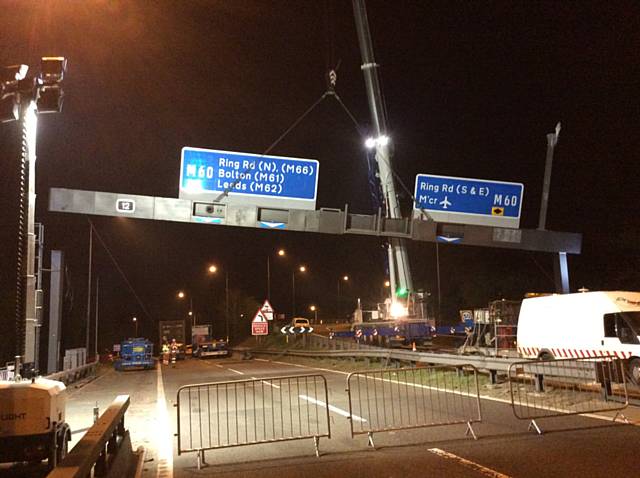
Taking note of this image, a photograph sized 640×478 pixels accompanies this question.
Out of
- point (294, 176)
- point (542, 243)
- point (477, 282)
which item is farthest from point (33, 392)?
point (477, 282)

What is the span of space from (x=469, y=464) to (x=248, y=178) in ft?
42.6

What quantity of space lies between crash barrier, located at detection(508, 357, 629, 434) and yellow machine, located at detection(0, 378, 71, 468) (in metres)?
6.92

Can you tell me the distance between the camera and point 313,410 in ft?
42.0

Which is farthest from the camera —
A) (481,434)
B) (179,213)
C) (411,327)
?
(411,327)

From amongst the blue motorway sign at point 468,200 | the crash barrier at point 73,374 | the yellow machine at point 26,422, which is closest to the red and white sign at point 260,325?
the crash barrier at point 73,374

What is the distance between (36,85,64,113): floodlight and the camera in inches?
332

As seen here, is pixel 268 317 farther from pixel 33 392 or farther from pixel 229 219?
pixel 33 392

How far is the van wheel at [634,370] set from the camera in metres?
14.1

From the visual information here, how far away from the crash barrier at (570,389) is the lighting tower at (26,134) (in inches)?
294

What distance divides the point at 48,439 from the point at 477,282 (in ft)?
164

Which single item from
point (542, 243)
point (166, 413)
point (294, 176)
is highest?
point (294, 176)

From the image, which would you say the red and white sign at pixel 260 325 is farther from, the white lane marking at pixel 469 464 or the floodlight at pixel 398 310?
the white lane marking at pixel 469 464

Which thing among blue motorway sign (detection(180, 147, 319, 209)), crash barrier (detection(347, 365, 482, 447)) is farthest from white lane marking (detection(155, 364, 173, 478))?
blue motorway sign (detection(180, 147, 319, 209))

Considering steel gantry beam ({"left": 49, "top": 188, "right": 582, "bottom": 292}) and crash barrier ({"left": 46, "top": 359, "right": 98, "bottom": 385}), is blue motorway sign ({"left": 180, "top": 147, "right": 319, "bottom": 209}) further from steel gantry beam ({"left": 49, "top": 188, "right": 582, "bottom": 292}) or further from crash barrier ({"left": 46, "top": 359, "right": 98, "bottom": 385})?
crash barrier ({"left": 46, "top": 359, "right": 98, "bottom": 385})
